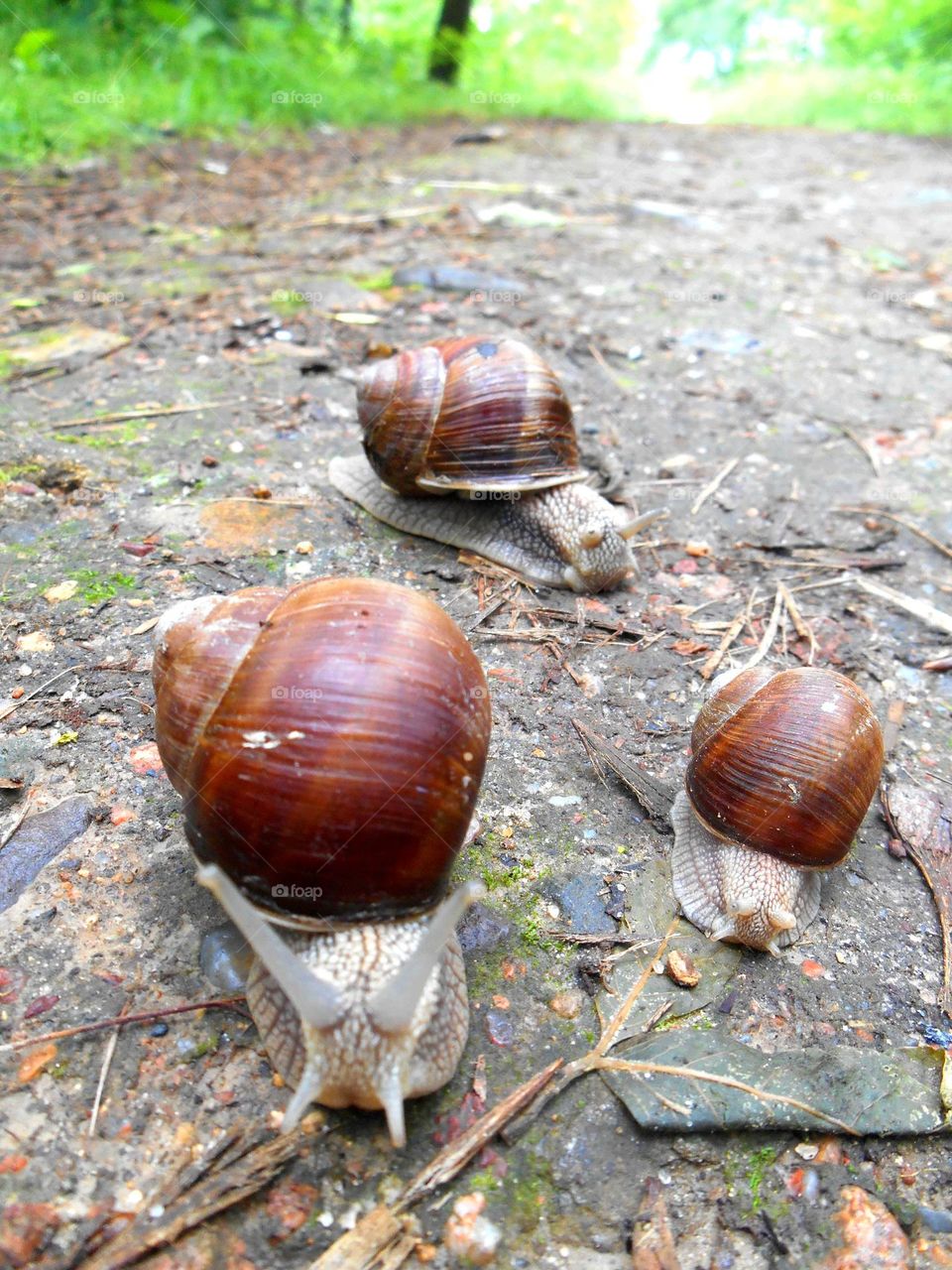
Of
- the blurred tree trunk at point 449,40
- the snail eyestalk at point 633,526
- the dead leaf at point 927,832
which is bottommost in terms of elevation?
the dead leaf at point 927,832

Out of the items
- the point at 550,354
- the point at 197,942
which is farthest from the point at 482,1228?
the point at 550,354

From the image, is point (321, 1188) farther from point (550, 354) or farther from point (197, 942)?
point (550, 354)

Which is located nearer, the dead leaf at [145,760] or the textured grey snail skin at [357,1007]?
the textured grey snail skin at [357,1007]

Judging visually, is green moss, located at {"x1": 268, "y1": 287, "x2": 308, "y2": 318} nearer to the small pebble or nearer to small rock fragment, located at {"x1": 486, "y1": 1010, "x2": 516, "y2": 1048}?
small rock fragment, located at {"x1": 486, "y1": 1010, "x2": 516, "y2": 1048}

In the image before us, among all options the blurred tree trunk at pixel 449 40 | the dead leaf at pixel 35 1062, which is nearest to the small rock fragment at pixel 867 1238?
the dead leaf at pixel 35 1062
